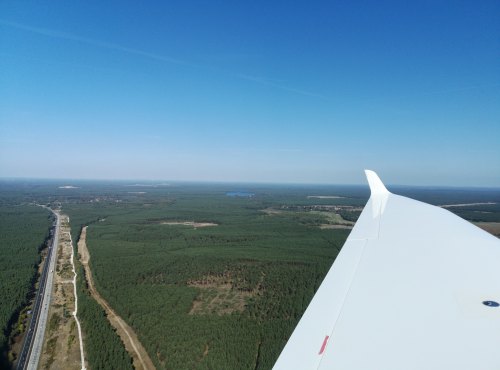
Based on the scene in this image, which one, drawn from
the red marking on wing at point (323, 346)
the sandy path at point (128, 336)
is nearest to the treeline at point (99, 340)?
the sandy path at point (128, 336)

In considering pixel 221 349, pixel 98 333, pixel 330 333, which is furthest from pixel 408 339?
pixel 98 333

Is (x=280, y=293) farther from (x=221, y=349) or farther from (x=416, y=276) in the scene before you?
(x=416, y=276)

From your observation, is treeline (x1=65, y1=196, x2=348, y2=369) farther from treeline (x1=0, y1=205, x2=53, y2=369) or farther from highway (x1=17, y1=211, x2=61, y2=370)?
treeline (x1=0, y1=205, x2=53, y2=369)

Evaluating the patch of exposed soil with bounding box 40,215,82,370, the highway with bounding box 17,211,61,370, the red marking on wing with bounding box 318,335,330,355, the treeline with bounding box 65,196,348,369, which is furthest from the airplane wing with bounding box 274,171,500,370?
the highway with bounding box 17,211,61,370

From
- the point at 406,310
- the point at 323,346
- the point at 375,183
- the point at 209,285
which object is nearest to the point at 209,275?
the point at 209,285

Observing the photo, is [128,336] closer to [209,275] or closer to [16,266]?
[209,275]

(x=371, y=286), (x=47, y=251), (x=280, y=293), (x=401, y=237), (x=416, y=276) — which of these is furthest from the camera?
(x=47, y=251)

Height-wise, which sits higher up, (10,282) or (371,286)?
(371,286)
